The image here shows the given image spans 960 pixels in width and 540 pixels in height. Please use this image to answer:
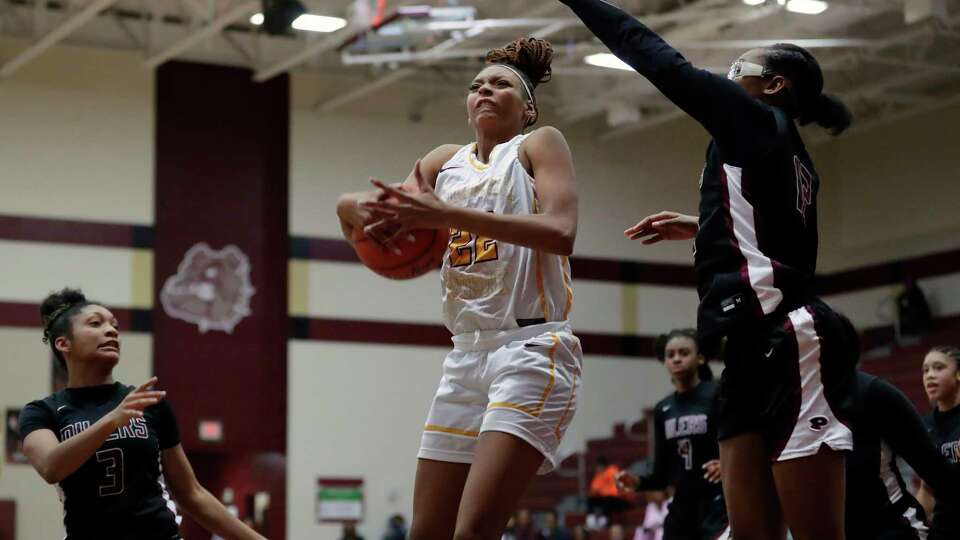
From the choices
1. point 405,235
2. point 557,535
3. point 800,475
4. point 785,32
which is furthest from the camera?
point 557,535

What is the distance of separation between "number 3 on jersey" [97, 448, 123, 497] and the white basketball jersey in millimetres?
1437

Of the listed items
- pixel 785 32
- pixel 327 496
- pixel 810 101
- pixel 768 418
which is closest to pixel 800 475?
pixel 768 418

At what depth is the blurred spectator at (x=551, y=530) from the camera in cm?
1751

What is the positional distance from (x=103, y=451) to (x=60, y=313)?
63cm

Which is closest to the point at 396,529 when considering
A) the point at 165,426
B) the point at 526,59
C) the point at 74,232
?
the point at 74,232

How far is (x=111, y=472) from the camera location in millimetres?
4918

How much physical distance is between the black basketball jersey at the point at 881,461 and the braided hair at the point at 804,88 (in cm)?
136

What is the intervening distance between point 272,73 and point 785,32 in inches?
256

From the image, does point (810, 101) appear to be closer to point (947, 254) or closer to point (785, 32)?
point (785, 32)

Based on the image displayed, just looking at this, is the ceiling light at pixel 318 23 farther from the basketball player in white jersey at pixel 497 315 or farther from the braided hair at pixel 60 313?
the basketball player in white jersey at pixel 497 315

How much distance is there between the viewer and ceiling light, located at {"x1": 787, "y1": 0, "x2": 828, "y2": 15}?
15.0 metres

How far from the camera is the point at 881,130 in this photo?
2058 centimetres

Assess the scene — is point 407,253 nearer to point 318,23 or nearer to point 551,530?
point 318,23

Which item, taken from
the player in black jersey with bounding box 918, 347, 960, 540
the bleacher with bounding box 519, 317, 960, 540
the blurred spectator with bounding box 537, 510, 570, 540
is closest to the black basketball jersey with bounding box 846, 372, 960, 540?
the player in black jersey with bounding box 918, 347, 960, 540
